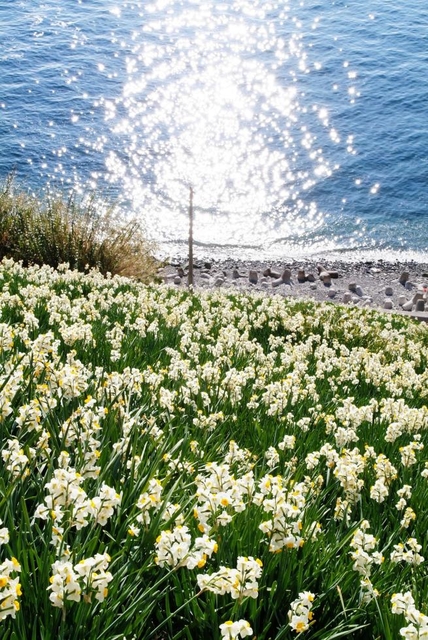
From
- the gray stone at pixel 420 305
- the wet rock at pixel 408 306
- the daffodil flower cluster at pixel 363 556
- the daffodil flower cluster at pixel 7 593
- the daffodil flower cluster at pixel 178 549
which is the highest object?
the daffodil flower cluster at pixel 7 593

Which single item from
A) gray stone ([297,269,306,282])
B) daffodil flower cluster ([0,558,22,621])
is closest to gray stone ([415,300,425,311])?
gray stone ([297,269,306,282])

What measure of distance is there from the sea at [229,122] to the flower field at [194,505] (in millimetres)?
17538

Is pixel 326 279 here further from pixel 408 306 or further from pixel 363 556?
pixel 363 556

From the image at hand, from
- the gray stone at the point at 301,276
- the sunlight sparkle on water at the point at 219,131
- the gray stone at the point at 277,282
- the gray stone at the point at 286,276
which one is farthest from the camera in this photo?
the sunlight sparkle on water at the point at 219,131

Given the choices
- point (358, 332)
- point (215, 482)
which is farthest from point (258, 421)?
point (358, 332)

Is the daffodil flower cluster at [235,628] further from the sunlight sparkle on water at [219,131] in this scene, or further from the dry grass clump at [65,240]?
the sunlight sparkle on water at [219,131]

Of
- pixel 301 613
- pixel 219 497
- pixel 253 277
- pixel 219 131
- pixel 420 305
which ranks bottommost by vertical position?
pixel 420 305

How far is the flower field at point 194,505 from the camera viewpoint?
2.42m

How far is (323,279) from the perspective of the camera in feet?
78.1

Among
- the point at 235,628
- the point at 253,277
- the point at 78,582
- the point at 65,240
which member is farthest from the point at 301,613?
the point at 253,277

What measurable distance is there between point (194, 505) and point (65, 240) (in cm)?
1156

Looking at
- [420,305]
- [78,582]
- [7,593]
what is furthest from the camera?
[420,305]

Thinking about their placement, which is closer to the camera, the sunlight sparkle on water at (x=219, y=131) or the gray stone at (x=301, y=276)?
the gray stone at (x=301, y=276)

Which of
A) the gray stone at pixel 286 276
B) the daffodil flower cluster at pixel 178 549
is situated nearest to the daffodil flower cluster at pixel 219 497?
the daffodil flower cluster at pixel 178 549
